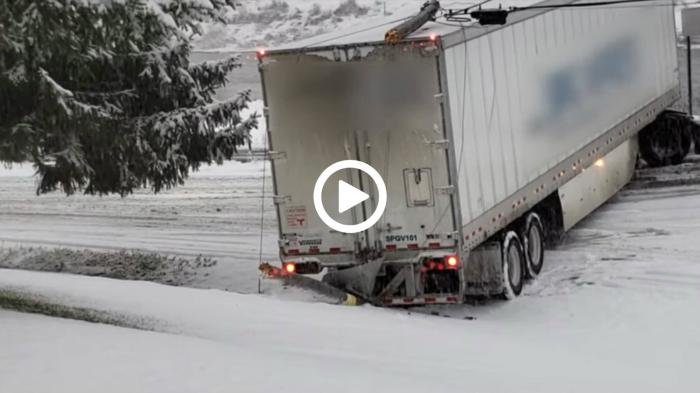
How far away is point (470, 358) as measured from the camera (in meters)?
11.1

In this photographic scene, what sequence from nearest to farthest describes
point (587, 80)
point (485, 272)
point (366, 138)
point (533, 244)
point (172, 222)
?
point (366, 138), point (485, 272), point (533, 244), point (587, 80), point (172, 222)

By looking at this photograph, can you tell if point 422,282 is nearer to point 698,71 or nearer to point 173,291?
point 173,291

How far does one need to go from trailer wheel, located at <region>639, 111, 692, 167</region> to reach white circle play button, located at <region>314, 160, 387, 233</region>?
42.0ft

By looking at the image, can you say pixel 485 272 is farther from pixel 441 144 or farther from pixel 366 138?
pixel 366 138

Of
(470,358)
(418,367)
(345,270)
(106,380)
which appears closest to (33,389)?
A: (106,380)

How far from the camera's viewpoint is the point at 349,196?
1379 centimetres

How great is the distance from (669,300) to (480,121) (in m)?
3.40

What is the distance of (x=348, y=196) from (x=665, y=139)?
13186 mm

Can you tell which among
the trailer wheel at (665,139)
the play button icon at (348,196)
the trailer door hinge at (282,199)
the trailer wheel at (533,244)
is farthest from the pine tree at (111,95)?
the trailer wheel at (665,139)

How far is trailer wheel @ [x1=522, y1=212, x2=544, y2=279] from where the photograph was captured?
16.0 metres

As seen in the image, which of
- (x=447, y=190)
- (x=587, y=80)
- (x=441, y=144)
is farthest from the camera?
(x=587, y=80)

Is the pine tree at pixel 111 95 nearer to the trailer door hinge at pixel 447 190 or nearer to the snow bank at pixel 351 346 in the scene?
the snow bank at pixel 351 346

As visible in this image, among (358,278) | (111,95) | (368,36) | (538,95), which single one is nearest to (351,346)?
(358,278)

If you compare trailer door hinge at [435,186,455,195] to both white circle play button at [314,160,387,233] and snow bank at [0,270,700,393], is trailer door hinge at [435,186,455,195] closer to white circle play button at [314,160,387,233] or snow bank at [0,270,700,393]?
white circle play button at [314,160,387,233]
